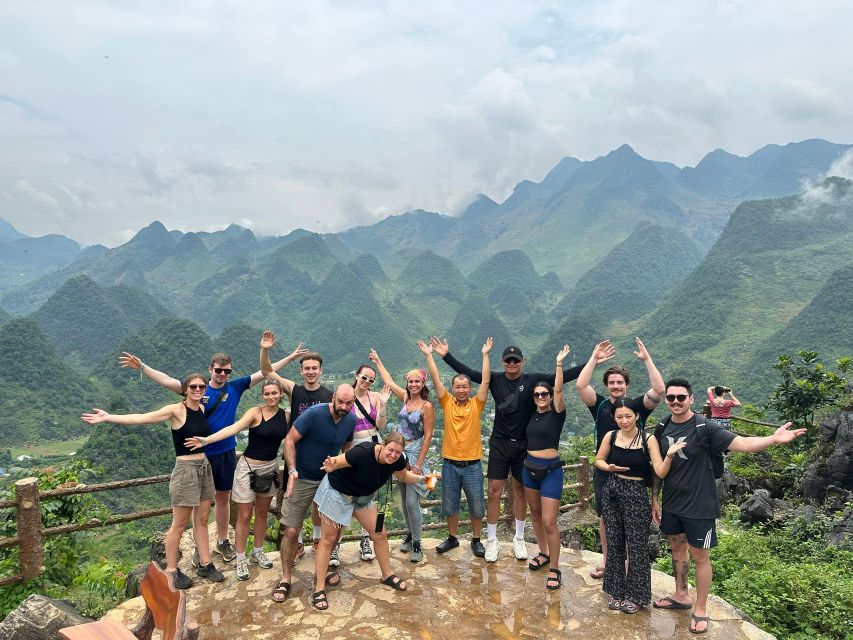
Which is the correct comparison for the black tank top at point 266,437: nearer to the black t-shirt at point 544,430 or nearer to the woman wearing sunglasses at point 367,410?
the woman wearing sunglasses at point 367,410

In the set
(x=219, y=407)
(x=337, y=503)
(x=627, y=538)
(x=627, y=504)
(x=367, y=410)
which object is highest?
(x=219, y=407)

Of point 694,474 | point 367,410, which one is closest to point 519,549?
point 694,474

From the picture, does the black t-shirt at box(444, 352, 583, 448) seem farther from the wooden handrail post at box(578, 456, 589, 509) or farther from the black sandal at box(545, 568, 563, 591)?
the wooden handrail post at box(578, 456, 589, 509)

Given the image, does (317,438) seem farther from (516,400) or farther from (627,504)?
(627,504)

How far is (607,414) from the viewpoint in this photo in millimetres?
4152

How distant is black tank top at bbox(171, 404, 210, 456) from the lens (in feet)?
13.1

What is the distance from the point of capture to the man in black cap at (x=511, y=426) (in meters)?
4.42

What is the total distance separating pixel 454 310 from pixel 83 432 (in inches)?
3958

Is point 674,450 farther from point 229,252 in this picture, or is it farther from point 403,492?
point 229,252

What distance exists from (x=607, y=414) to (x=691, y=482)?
31.3 inches

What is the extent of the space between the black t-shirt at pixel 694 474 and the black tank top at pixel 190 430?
12.4 feet

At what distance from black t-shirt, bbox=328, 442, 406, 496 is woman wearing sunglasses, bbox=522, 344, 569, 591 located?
1.21 m

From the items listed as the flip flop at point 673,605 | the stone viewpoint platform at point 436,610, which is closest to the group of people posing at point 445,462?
the flip flop at point 673,605

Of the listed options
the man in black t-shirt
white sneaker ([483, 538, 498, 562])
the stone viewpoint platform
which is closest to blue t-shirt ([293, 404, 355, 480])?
the stone viewpoint platform
